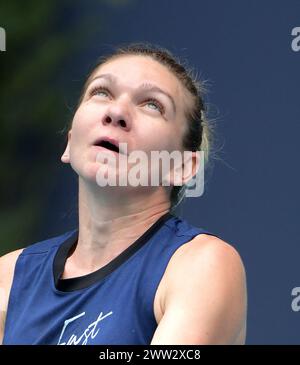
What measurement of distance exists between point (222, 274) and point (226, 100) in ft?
3.46

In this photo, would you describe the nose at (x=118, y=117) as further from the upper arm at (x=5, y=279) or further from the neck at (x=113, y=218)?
the upper arm at (x=5, y=279)

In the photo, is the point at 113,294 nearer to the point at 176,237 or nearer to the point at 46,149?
the point at 176,237

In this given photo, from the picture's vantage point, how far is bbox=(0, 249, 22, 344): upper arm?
1.62 m

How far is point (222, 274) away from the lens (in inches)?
52.3

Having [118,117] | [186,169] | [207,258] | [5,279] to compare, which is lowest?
[5,279]

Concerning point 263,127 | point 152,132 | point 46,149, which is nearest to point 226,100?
point 263,127

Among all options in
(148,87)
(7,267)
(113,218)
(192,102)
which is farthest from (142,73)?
(7,267)

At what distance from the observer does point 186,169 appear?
1610 millimetres

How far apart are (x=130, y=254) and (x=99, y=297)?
0.35 ft

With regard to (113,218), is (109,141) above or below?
above

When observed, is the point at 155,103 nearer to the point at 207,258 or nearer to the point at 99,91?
the point at 99,91

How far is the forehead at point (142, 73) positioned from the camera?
1.57 metres

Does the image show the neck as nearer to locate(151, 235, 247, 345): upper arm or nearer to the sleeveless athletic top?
the sleeveless athletic top
